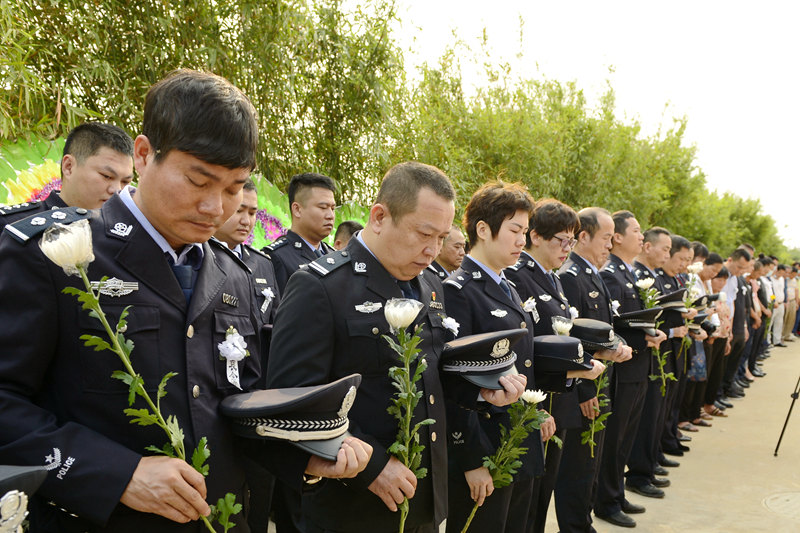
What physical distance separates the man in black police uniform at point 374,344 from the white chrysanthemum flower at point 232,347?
0.47 m

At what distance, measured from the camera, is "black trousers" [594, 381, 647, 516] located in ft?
16.4

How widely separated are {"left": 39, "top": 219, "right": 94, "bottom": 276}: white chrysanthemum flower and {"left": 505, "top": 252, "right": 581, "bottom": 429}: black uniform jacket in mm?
2855

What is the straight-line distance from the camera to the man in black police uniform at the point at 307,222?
482 cm

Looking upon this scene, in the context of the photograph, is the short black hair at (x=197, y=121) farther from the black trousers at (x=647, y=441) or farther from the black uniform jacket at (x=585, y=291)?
the black trousers at (x=647, y=441)

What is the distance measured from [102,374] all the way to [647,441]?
5.60 meters

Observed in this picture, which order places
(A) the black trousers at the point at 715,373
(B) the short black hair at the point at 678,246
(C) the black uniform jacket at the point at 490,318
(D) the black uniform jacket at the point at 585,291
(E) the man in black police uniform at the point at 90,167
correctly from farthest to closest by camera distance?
(A) the black trousers at the point at 715,373 → (B) the short black hair at the point at 678,246 → (D) the black uniform jacket at the point at 585,291 → (E) the man in black police uniform at the point at 90,167 → (C) the black uniform jacket at the point at 490,318

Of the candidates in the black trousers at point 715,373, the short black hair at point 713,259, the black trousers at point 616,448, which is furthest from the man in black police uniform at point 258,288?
the black trousers at point 715,373

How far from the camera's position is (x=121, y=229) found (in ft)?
4.99

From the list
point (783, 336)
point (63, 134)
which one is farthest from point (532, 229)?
point (783, 336)

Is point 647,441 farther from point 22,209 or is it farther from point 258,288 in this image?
point 22,209

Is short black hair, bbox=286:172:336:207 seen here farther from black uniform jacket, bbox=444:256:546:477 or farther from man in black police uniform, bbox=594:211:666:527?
man in black police uniform, bbox=594:211:666:527

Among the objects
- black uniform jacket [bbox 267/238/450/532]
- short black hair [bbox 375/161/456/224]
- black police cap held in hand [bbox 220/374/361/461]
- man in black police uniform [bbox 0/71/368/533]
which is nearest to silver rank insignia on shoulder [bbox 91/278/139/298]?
man in black police uniform [bbox 0/71/368/533]

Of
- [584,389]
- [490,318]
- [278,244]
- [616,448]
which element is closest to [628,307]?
[616,448]

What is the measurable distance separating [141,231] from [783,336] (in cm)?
2201
